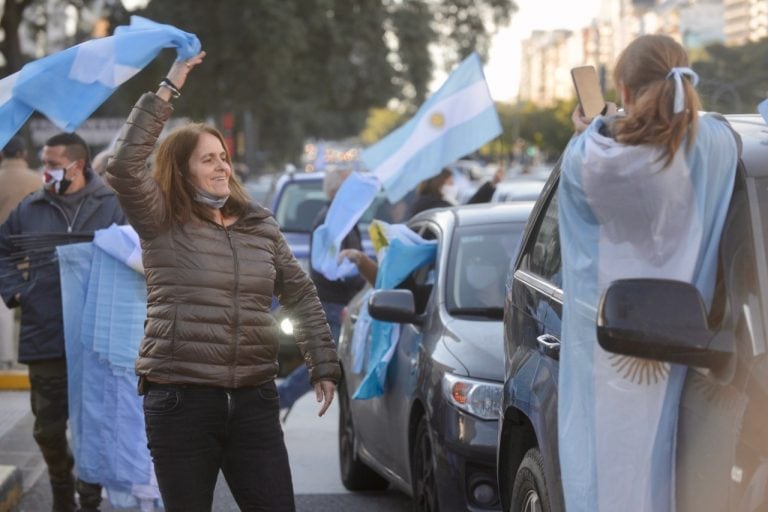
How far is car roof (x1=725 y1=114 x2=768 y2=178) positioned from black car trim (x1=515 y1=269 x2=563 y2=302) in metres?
0.70

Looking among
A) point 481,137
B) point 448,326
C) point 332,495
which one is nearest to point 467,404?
point 448,326

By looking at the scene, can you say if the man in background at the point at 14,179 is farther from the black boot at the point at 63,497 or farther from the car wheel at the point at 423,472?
the car wheel at the point at 423,472

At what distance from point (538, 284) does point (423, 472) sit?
6.81ft

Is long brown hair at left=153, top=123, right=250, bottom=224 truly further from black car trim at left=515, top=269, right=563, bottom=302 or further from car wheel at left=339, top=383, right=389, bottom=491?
car wheel at left=339, top=383, right=389, bottom=491

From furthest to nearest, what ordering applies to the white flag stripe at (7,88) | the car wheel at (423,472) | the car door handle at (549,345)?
the car wheel at (423,472), the white flag stripe at (7,88), the car door handle at (549,345)

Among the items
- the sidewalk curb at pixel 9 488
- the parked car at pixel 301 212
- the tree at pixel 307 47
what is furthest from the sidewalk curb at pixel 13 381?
the tree at pixel 307 47

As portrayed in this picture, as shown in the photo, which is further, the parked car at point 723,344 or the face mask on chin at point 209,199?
the face mask on chin at point 209,199

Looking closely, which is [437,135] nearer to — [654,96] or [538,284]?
[538,284]

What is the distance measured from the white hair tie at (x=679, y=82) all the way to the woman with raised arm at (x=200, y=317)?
1.80 meters

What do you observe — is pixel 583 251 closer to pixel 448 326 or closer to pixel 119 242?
pixel 448 326

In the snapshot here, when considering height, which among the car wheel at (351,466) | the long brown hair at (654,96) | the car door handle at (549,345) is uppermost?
the long brown hair at (654,96)

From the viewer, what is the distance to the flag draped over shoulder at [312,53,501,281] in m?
11.2

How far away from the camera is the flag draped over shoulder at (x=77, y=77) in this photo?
552 cm

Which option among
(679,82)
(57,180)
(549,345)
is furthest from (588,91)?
(57,180)
